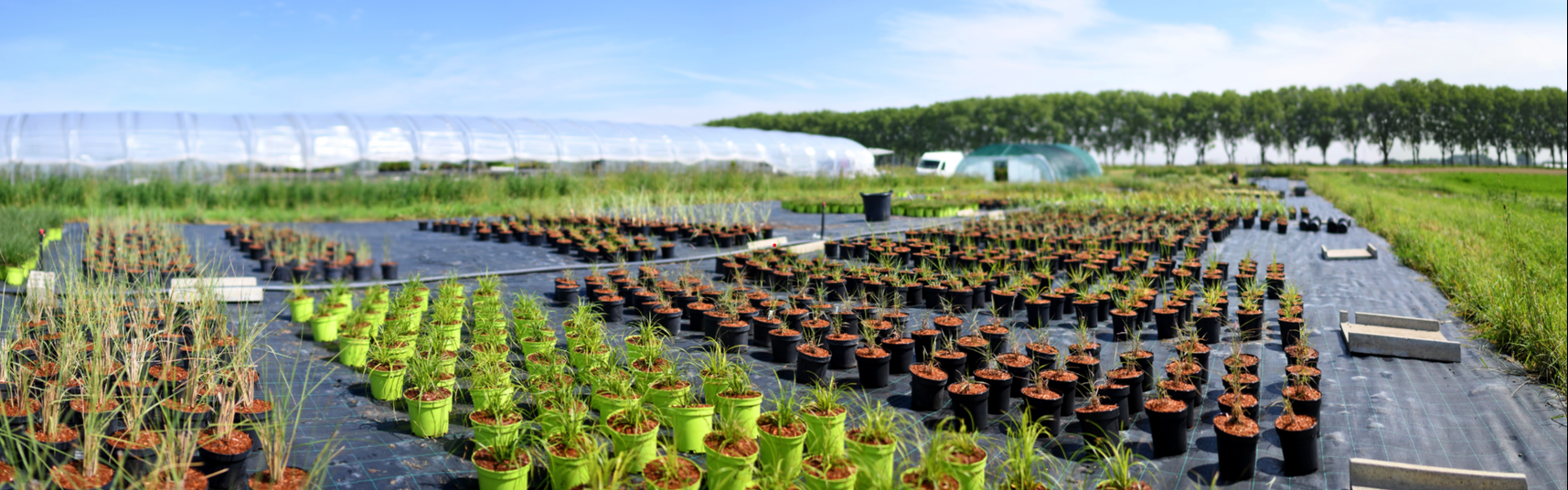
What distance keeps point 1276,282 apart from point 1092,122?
204 ft

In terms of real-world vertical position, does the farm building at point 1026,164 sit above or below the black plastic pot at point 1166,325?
above

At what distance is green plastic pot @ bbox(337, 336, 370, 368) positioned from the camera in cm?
475

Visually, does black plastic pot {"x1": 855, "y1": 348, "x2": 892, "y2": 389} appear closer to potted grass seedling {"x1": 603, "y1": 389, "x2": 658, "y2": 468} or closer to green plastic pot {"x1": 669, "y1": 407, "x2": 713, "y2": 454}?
green plastic pot {"x1": 669, "y1": 407, "x2": 713, "y2": 454}

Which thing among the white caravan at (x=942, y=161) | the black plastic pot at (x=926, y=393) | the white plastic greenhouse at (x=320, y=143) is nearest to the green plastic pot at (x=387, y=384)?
the black plastic pot at (x=926, y=393)

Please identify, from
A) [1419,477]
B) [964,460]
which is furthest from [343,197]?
[1419,477]

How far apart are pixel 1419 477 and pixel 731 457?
2.63m

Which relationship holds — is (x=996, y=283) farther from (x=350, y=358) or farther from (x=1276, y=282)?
(x=350, y=358)

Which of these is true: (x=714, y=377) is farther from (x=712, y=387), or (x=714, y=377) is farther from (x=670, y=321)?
(x=670, y=321)

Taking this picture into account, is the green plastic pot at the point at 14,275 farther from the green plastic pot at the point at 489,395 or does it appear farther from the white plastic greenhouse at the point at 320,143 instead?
the white plastic greenhouse at the point at 320,143

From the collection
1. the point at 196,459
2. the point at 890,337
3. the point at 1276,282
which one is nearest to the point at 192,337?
the point at 196,459

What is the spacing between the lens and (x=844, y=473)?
2.79 meters

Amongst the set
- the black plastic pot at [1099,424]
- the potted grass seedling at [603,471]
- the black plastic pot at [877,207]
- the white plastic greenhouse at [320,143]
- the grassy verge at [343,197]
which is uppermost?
the white plastic greenhouse at [320,143]

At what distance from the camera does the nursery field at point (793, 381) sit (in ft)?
10.00

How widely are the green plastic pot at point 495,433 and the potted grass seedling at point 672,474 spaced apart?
0.56 metres
